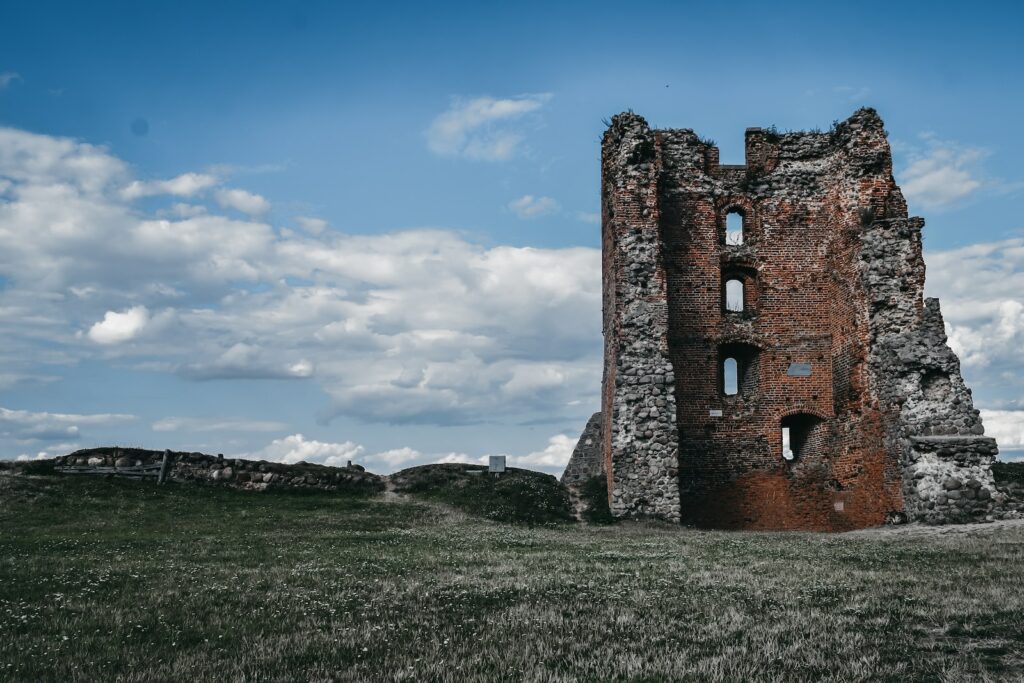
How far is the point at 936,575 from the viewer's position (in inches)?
399

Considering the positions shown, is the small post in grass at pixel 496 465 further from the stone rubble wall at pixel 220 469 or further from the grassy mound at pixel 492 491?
the stone rubble wall at pixel 220 469

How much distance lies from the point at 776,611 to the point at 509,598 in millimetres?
2697

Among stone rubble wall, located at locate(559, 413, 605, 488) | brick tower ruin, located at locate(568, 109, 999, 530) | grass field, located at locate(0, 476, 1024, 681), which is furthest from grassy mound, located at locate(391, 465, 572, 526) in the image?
grass field, located at locate(0, 476, 1024, 681)

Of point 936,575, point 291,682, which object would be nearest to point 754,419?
point 936,575

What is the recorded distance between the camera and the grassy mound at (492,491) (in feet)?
75.2

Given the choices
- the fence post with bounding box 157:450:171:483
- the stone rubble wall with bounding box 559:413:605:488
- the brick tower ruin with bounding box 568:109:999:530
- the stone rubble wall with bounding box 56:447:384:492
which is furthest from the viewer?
the stone rubble wall with bounding box 559:413:605:488

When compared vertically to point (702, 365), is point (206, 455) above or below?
below

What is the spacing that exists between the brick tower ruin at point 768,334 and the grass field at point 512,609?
6.15 metres

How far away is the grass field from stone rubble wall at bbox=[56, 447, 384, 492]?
29.2 ft

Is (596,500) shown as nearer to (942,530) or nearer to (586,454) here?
(586,454)

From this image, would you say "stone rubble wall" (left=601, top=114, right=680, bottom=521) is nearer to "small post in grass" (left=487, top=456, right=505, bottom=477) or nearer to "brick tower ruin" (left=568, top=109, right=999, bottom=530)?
"brick tower ruin" (left=568, top=109, right=999, bottom=530)

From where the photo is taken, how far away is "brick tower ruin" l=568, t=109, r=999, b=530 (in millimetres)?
22219

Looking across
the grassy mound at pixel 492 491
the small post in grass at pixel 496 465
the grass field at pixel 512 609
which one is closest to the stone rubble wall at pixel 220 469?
the grassy mound at pixel 492 491

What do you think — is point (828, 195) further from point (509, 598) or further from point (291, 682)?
point (291, 682)
